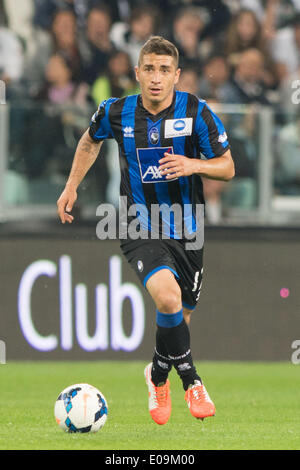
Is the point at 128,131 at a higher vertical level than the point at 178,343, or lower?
higher

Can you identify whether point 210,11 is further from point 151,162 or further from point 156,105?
point 151,162

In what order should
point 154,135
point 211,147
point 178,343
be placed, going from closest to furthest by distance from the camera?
point 178,343
point 211,147
point 154,135

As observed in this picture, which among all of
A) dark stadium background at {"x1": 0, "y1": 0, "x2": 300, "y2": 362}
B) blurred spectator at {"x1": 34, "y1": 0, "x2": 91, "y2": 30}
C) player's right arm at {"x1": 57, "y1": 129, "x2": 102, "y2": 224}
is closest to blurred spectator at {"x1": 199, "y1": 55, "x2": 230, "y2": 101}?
dark stadium background at {"x1": 0, "y1": 0, "x2": 300, "y2": 362}

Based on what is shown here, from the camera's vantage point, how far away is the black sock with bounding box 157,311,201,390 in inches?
243

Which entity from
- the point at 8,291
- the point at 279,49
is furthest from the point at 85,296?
the point at 279,49

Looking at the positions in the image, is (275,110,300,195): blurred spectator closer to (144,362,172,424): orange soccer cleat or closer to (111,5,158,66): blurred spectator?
(111,5,158,66): blurred spectator

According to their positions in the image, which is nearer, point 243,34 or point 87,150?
point 87,150

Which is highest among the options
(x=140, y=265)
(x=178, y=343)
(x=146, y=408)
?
(x=140, y=265)

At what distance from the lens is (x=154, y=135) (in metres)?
6.43

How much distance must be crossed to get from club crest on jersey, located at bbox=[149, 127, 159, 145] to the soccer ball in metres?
1.59

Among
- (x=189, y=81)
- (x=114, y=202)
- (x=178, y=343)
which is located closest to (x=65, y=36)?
(x=189, y=81)

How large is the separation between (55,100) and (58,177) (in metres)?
1.01

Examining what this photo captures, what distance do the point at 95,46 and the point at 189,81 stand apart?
1.13 m
